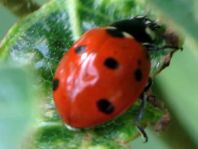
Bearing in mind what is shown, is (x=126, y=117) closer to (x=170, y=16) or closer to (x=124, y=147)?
(x=124, y=147)

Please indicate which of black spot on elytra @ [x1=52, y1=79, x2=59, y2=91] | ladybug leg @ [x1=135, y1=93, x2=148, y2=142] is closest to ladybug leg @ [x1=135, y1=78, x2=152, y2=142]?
ladybug leg @ [x1=135, y1=93, x2=148, y2=142]

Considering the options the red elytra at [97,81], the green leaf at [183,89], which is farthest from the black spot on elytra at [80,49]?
the green leaf at [183,89]

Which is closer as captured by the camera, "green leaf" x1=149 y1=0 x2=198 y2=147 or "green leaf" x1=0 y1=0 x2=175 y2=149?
"green leaf" x1=0 y1=0 x2=175 y2=149

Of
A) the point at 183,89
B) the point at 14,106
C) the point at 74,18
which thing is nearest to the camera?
the point at 14,106

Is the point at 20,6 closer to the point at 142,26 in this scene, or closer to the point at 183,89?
the point at 142,26

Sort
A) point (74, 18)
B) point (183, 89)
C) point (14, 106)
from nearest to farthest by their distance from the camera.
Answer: point (14, 106)
point (74, 18)
point (183, 89)

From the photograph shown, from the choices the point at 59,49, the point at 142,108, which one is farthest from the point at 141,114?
the point at 59,49

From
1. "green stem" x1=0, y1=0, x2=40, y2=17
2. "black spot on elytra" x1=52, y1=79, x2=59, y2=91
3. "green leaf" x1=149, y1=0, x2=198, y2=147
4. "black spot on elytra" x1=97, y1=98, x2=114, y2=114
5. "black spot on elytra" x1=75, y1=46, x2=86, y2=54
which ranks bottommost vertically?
"green leaf" x1=149, y1=0, x2=198, y2=147

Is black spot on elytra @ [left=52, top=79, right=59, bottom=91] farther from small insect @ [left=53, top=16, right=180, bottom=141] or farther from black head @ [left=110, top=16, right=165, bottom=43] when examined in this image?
black head @ [left=110, top=16, right=165, bottom=43]
